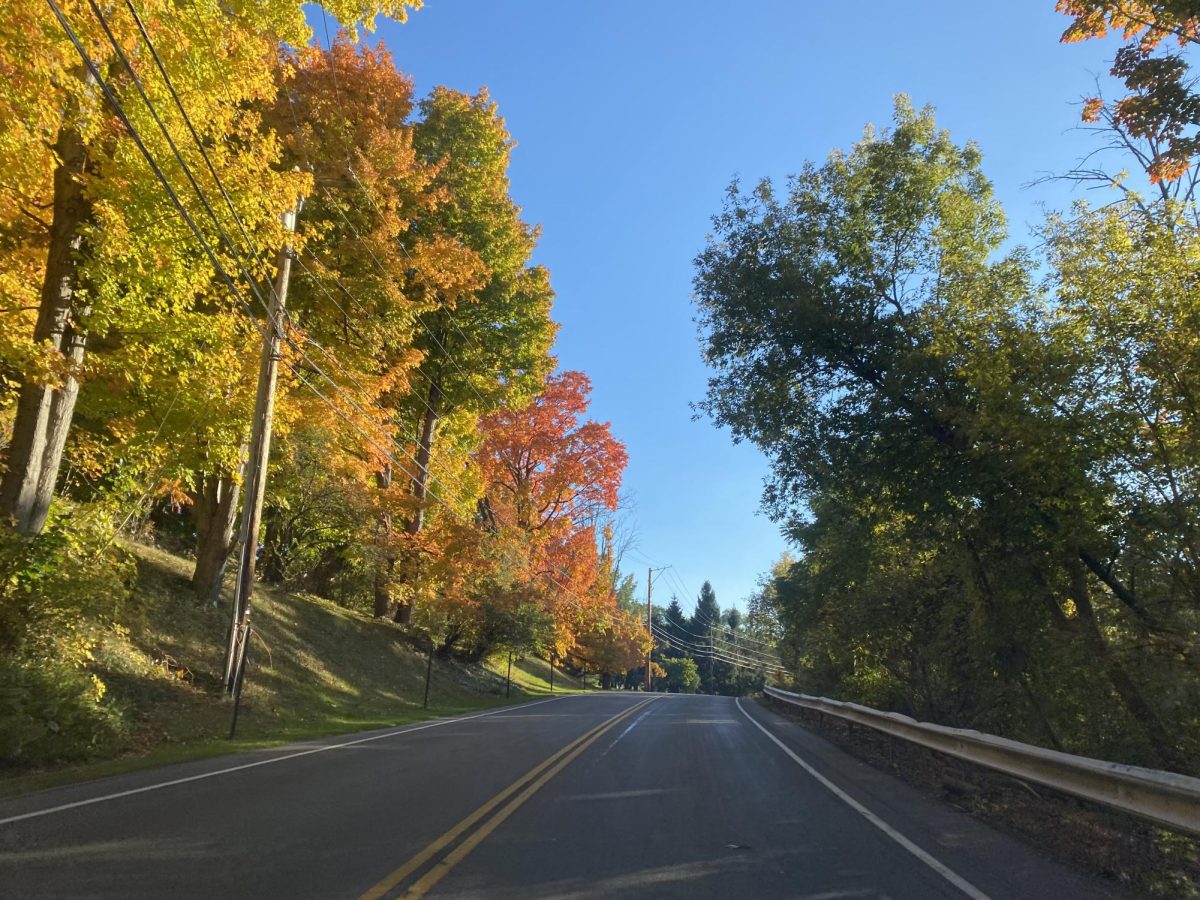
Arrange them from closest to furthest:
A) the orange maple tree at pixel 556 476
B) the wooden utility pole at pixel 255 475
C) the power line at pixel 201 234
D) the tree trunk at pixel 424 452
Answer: the power line at pixel 201 234, the wooden utility pole at pixel 255 475, the tree trunk at pixel 424 452, the orange maple tree at pixel 556 476

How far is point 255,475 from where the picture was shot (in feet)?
48.7

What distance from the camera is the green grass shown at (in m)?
12.2

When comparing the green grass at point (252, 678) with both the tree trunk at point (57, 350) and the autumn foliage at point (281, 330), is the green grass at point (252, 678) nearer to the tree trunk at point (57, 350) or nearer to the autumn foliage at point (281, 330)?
the autumn foliage at point (281, 330)

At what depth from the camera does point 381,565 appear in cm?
2817

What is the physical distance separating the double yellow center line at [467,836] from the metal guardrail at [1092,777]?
4.87 metres

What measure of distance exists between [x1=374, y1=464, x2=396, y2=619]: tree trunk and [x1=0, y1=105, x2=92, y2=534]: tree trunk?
14.7 m

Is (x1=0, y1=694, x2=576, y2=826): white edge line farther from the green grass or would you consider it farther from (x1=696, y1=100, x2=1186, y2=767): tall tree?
(x1=696, y1=100, x2=1186, y2=767): tall tree

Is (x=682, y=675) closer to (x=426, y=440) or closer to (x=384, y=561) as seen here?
(x=384, y=561)

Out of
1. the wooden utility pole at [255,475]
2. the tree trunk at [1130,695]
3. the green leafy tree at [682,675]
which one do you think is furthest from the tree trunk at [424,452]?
the green leafy tree at [682,675]

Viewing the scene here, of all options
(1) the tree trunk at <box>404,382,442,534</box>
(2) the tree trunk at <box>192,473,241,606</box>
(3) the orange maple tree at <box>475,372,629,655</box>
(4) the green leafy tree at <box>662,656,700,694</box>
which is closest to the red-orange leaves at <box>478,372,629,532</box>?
(3) the orange maple tree at <box>475,372,629,655</box>

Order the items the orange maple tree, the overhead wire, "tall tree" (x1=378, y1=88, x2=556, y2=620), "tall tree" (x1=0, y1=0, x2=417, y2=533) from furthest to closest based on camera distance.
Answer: the orange maple tree → "tall tree" (x1=378, y1=88, x2=556, y2=620) → "tall tree" (x1=0, y1=0, x2=417, y2=533) → the overhead wire

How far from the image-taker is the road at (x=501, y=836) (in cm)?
511

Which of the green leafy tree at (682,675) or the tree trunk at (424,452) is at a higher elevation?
the tree trunk at (424,452)

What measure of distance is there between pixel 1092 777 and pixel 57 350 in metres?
13.3
